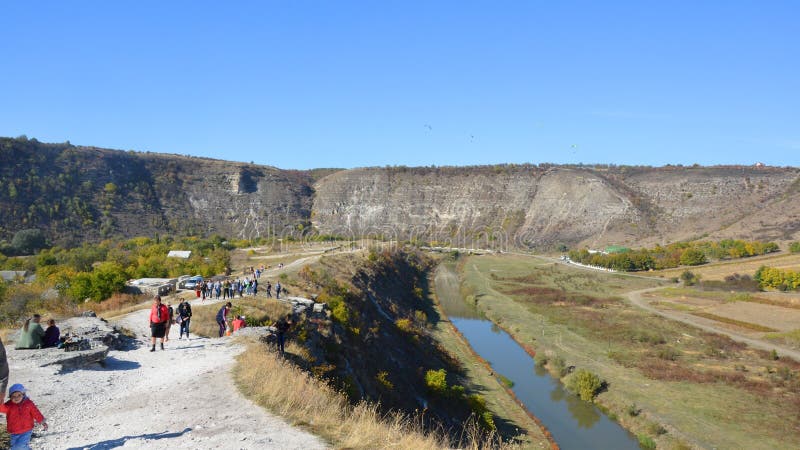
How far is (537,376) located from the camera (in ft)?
111

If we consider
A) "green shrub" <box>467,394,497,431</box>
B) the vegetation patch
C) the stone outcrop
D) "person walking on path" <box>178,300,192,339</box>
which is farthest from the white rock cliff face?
the stone outcrop

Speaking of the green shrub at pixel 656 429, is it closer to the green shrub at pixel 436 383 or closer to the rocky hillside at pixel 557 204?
the green shrub at pixel 436 383

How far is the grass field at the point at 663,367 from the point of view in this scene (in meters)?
24.2

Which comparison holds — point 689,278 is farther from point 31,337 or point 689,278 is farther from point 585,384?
Result: point 31,337

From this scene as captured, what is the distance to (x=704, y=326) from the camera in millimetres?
46438

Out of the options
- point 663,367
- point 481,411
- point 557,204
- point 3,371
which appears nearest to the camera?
point 3,371

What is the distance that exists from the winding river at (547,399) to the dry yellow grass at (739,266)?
44.0m

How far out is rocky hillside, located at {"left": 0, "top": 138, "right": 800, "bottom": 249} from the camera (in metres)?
82.7

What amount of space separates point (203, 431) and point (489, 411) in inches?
797

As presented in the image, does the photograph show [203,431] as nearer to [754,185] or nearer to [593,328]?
[593,328]

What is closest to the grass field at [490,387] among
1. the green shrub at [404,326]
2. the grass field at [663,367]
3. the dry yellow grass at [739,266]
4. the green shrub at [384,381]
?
the green shrub at [404,326]

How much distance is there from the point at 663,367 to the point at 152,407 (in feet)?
112

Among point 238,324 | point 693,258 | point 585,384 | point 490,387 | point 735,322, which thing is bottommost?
point 490,387

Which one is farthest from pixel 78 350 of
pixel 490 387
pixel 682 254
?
pixel 682 254
